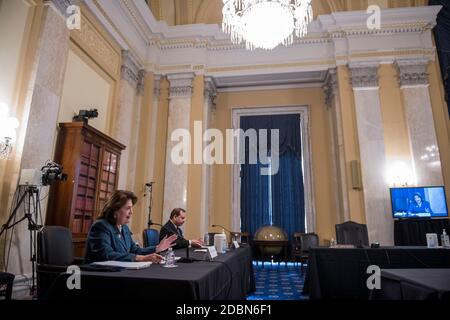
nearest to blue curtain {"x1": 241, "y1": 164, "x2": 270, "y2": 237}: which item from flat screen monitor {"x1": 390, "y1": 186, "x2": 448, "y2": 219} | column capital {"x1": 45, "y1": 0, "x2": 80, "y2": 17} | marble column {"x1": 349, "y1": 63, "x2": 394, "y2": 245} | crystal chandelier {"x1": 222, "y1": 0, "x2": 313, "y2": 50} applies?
marble column {"x1": 349, "y1": 63, "x2": 394, "y2": 245}

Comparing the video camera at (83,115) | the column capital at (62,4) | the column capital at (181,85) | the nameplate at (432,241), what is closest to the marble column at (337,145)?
the nameplate at (432,241)

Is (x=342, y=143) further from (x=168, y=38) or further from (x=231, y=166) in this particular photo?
(x=168, y=38)

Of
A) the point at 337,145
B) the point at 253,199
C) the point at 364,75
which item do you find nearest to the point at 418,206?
the point at 337,145

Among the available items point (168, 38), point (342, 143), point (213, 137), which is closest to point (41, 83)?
point (168, 38)

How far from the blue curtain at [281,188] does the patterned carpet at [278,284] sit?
132 centimetres

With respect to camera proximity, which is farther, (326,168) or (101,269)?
(326,168)

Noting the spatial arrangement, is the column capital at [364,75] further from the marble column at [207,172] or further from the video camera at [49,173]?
the video camera at [49,173]

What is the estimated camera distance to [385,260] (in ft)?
12.1

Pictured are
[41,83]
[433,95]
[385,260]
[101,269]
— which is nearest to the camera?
[101,269]

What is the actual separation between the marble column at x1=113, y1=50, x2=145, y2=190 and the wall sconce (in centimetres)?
281

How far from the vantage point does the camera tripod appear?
360 cm

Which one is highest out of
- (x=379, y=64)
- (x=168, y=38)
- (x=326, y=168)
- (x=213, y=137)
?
(x=168, y=38)

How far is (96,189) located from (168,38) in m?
4.83

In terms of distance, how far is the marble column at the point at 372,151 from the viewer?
654 cm
